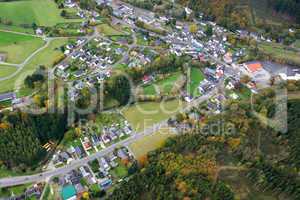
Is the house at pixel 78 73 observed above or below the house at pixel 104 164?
above

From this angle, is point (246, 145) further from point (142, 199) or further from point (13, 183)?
point (13, 183)

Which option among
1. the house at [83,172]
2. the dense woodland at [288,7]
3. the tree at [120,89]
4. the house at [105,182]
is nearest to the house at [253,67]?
the dense woodland at [288,7]

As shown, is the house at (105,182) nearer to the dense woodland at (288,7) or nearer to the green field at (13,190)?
the green field at (13,190)

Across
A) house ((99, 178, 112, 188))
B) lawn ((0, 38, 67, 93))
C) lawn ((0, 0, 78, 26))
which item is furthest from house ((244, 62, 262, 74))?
lawn ((0, 0, 78, 26))

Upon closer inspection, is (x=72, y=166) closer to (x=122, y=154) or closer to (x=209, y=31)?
(x=122, y=154)

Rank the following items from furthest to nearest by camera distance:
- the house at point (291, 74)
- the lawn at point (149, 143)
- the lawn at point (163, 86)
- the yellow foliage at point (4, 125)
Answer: the house at point (291, 74) < the lawn at point (163, 86) < the lawn at point (149, 143) < the yellow foliage at point (4, 125)

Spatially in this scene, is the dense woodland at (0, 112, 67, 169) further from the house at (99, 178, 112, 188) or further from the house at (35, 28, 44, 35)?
the house at (35, 28, 44, 35)
